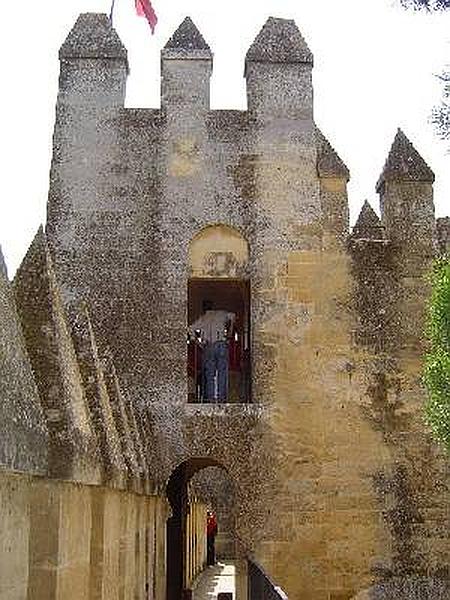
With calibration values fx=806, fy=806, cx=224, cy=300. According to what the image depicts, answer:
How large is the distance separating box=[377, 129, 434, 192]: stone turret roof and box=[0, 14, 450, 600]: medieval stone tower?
0.03m

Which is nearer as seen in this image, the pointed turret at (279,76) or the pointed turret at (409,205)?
the pointed turret at (409,205)

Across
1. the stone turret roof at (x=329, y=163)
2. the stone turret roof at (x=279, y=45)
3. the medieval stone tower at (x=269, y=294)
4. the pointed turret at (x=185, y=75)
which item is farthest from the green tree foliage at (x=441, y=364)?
the pointed turret at (x=185, y=75)

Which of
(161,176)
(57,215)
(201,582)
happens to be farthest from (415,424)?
(201,582)

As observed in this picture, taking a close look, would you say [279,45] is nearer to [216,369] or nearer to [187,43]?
[187,43]

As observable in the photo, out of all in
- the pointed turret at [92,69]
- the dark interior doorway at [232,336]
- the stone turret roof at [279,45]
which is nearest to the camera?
the pointed turret at [92,69]

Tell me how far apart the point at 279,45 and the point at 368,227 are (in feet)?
10.2

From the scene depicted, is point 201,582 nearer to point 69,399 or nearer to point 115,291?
point 115,291

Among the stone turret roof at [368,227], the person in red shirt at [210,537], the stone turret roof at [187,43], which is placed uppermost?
the stone turret roof at [187,43]

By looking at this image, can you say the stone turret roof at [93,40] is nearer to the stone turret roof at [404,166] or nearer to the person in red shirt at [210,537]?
the stone turret roof at [404,166]

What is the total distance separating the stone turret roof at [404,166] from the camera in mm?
11664

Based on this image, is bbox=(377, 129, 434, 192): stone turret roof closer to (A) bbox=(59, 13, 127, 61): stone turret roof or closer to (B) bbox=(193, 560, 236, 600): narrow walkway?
(A) bbox=(59, 13, 127, 61): stone turret roof

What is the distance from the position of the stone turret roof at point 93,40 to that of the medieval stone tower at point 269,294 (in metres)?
0.05

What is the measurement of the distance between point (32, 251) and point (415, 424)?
735 centimetres

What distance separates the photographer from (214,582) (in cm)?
2052
